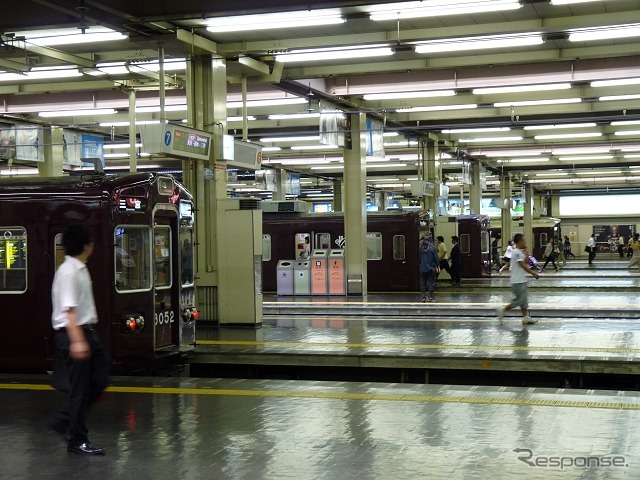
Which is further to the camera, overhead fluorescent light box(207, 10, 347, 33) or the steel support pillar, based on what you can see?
the steel support pillar

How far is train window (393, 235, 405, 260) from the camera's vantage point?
91.2 feet

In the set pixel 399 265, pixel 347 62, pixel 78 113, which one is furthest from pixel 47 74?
pixel 399 265

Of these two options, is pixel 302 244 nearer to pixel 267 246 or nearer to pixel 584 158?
pixel 267 246

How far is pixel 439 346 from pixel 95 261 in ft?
18.1

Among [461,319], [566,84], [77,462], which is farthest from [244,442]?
[566,84]

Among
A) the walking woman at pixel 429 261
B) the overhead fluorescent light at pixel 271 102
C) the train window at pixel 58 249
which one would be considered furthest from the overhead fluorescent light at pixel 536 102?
the train window at pixel 58 249

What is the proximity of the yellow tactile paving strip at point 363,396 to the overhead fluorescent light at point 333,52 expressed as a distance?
7.77 metres

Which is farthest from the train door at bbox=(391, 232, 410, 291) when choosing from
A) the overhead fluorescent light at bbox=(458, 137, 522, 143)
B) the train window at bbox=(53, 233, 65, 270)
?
the train window at bbox=(53, 233, 65, 270)

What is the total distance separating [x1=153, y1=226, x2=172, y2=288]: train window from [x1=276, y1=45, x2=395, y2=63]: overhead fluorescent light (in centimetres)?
523

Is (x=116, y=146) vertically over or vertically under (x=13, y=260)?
over

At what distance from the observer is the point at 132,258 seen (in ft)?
38.9

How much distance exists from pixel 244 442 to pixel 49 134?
67.5 feet

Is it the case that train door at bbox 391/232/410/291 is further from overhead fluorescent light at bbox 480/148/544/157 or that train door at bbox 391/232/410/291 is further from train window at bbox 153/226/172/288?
train window at bbox 153/226/172/288

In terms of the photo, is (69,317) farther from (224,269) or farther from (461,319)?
(461,319)
